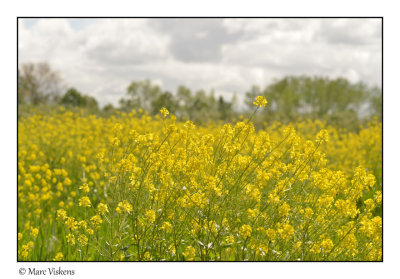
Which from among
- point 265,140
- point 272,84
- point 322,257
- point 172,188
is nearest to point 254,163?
point 265,140

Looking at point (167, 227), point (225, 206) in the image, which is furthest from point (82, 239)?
point (225, 206)

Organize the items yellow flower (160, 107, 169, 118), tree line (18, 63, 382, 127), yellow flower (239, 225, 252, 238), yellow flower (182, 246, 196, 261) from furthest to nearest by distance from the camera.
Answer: tree line (18, 63, 382, 127), yellow flower (160, 107, 169, 118), yellow flower (182, 246, 196, 261), yellow flower (239, 225, 252, 238)

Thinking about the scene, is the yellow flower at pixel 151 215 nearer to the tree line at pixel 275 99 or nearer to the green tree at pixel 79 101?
the tree line at pixel 275 99

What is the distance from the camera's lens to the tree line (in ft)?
52.1

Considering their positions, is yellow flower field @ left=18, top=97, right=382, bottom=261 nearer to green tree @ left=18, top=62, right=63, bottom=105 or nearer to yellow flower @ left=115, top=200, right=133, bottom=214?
yellow flower @ left=115, top=200, right=133, bottom=214

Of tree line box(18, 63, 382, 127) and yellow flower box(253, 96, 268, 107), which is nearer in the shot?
yellow flower box(253, 96, 268, 107)

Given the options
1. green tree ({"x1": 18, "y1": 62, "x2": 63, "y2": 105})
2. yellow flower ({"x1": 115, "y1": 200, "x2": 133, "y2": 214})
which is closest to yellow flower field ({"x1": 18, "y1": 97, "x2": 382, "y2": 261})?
yellow flower ({"x1": 115, "y1": 200, "x2": 133, "y2": 214})

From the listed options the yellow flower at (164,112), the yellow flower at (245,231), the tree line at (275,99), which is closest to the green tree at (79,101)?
the tree line at (275,99)

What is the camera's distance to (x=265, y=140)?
330 cm

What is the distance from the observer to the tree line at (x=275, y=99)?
15891 millimetres

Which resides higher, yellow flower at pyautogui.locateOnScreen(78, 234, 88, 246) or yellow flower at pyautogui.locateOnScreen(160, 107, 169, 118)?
yellow flower at pyautogui.locateOnScreen(160, 107, 169, 118)

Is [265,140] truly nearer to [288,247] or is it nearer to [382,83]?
[288,247]

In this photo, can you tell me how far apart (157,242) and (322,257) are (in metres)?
1.29
